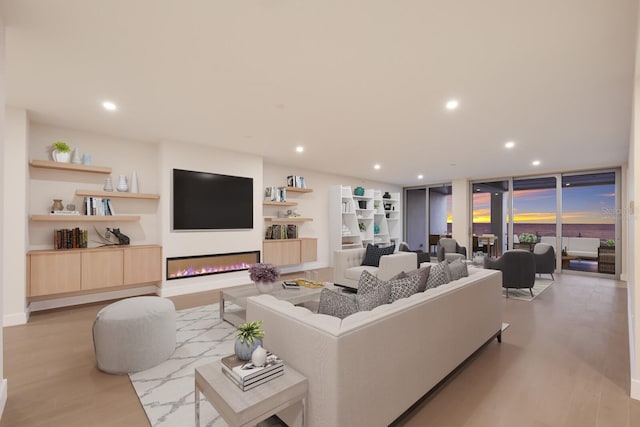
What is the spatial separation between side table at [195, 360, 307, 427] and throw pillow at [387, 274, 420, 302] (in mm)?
897

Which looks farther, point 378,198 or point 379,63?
point 378,198

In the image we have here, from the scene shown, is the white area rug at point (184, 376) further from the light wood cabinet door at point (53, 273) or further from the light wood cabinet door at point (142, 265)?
the light wood cabinet door at point (53, 273)

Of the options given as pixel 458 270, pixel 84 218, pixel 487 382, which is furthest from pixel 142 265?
pixel 487 382

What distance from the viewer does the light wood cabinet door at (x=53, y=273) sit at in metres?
3.80

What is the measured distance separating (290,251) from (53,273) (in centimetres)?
393

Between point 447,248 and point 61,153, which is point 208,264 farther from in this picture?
point 447,248

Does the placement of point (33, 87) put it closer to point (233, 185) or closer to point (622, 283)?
A: point (233, 185)

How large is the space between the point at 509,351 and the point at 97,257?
5.23 meters

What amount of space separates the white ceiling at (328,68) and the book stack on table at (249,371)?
210cm

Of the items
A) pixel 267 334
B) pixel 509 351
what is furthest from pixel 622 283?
pixel 267 334

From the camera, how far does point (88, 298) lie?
14.9 feet

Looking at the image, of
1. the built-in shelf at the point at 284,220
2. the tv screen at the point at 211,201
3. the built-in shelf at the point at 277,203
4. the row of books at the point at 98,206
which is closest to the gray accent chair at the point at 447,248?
the built-in shelf at the point at 284,220

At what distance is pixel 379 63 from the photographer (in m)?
2.52

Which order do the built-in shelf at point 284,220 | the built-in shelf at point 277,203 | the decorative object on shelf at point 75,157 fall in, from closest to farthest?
the decorative object on shelf at point 75,157, the built-in shelf at point 277,203, the built-in shelf at point 284,220
